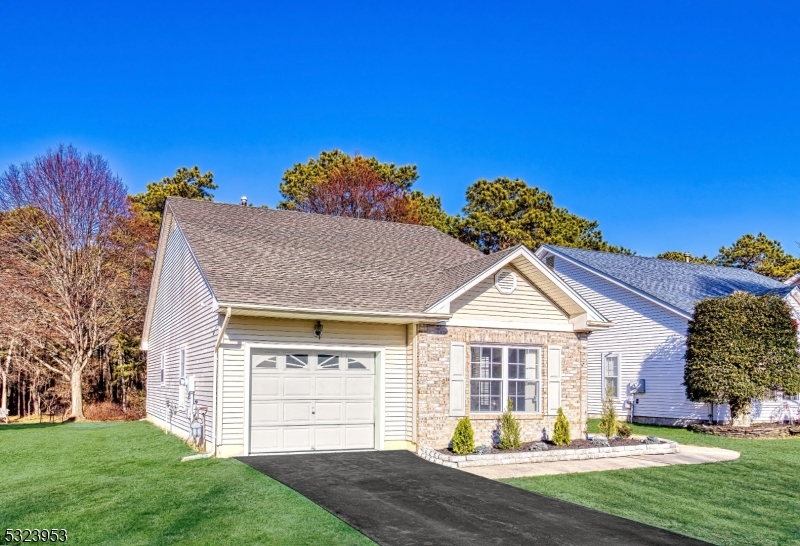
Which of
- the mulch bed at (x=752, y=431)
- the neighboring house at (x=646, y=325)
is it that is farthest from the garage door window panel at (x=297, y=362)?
the neighboring house at (x=646, y=325)

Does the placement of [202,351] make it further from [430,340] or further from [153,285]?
[153,285]

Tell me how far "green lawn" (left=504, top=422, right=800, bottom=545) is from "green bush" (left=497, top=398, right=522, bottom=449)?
2140 millimetres

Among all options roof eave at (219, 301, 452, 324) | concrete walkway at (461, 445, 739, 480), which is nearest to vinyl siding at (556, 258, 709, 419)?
concrete walkway at (461, 445, 739, 480)

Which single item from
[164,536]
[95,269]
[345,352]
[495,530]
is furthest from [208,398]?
[95,269]

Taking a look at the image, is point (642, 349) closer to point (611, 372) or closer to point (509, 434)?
point (611, 372)

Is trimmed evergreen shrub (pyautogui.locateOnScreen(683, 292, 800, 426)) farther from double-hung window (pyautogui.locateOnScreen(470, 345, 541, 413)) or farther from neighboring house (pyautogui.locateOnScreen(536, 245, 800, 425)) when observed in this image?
double-hung window (pyautogui.locateOnScreen(470, 345, 541, 413))

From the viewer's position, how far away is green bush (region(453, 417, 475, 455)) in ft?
42.2

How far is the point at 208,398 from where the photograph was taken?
42.7 ft

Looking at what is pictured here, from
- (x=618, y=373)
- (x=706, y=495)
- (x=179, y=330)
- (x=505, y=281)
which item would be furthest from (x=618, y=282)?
(x=179, y=330)

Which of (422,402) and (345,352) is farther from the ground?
(345,352)

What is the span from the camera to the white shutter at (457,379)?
45.2 feet

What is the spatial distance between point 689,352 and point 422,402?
33.0ft

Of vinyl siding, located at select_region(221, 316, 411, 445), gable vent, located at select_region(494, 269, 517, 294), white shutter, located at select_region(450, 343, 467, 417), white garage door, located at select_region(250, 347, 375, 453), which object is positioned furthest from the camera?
gable vent, located at select_region(494, 269, 517, 294)

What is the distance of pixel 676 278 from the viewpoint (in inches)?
993
